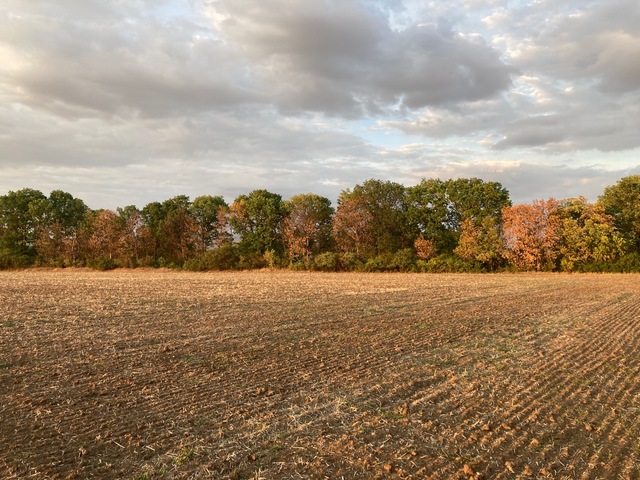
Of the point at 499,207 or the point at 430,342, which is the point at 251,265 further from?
the point at 430,342

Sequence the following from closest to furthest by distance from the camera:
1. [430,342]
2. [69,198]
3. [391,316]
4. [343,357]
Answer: [343,357]
[430,342]
[391,316]
[69,198]

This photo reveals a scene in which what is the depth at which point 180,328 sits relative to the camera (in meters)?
13.7

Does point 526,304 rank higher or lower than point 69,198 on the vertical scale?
lower

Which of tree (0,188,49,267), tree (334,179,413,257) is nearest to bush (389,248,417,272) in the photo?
tree (334,179,413,257)

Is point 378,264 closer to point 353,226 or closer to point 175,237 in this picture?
point 353,226

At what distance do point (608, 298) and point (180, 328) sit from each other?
20.3 meters

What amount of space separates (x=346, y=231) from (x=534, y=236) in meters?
20.7

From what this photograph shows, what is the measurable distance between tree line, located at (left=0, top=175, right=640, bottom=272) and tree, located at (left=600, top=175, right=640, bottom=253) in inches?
3.9

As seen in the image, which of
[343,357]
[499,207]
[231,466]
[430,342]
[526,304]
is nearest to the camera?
[231,466]

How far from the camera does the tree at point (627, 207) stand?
4312 cm

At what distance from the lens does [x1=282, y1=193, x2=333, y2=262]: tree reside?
177 ft

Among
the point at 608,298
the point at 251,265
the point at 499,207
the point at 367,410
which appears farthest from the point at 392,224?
the point at 367,410

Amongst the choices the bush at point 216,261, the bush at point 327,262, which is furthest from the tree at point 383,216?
the bush at point 216,261

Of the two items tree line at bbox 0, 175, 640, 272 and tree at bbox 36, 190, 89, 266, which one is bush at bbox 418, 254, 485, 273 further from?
tree at bbox 36, 190, 89, 266
